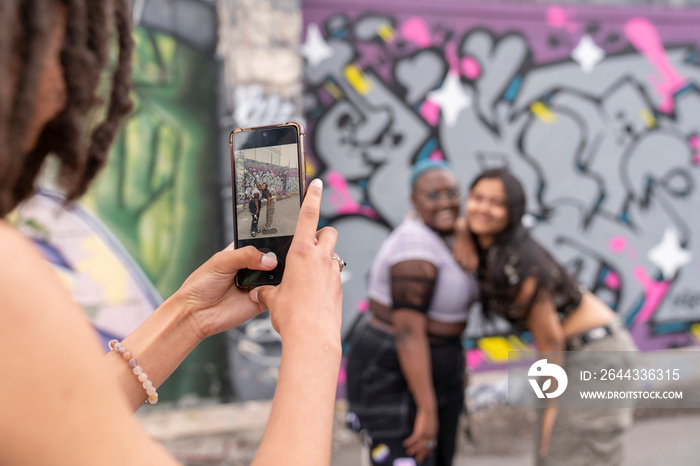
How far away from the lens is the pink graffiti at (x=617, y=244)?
5023 millimetres

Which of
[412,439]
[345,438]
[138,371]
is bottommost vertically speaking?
[345,438]

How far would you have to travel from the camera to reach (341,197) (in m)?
4.40

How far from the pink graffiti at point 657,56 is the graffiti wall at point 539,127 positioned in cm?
1

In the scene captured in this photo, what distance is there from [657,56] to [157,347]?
5.38 meters

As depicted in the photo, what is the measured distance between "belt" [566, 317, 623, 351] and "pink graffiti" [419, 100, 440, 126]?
7.70ft

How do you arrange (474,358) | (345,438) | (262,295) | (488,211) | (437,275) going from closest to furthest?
(262,295), (437,275), (488,211), (345,438), (474,358)

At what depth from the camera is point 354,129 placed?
4.40 m

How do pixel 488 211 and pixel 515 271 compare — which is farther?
pixel 488 211

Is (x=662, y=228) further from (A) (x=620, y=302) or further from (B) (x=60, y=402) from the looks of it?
(B) (x=60, y=402)

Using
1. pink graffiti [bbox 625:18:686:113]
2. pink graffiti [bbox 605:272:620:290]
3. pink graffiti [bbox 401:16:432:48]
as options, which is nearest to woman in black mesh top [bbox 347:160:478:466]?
pink graffiti [bbox 401:16:432:48]

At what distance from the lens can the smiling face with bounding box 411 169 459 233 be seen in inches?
118

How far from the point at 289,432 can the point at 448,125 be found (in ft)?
13.5

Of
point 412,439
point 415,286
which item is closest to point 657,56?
point 415,286

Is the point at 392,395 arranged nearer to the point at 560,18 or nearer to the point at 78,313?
the point at 78,313
